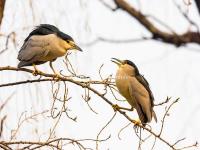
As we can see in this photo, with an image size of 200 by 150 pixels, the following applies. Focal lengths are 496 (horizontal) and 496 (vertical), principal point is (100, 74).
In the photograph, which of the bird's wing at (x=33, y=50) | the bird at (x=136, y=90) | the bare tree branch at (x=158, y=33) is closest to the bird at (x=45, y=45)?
the bird's wing at (x=33, y=50)

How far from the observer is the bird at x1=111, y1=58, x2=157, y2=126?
7.88 feet

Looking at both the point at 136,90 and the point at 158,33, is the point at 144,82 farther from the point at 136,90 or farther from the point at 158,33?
the point at 158,33

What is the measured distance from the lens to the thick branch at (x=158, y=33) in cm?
168

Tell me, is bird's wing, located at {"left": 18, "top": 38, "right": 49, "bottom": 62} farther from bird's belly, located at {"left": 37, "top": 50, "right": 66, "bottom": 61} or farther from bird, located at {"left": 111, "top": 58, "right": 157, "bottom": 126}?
bird, located at {"left": 111, "top": 58, "right": 157, "bottom": 126}

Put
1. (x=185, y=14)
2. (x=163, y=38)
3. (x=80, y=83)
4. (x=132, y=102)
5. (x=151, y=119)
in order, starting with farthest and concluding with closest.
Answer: (x=132, y=102)
(x=151, y=119)
(x=80, y=83)
(x=163, y=38)
(x=185, y=14)

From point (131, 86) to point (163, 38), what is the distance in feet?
2.63

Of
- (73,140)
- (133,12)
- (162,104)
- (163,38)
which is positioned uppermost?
(133,12)

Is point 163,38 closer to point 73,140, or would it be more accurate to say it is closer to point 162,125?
point 162,125

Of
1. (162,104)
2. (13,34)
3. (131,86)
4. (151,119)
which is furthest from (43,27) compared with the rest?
(162,104)

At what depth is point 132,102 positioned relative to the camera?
2549 millimetres

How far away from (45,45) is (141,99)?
0.68 metres

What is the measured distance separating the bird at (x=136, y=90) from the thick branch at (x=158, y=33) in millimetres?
593

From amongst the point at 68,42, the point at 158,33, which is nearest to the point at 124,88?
the point at 68,42

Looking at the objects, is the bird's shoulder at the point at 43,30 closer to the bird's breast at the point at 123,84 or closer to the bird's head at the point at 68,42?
the bird's head at the point at 68,42
